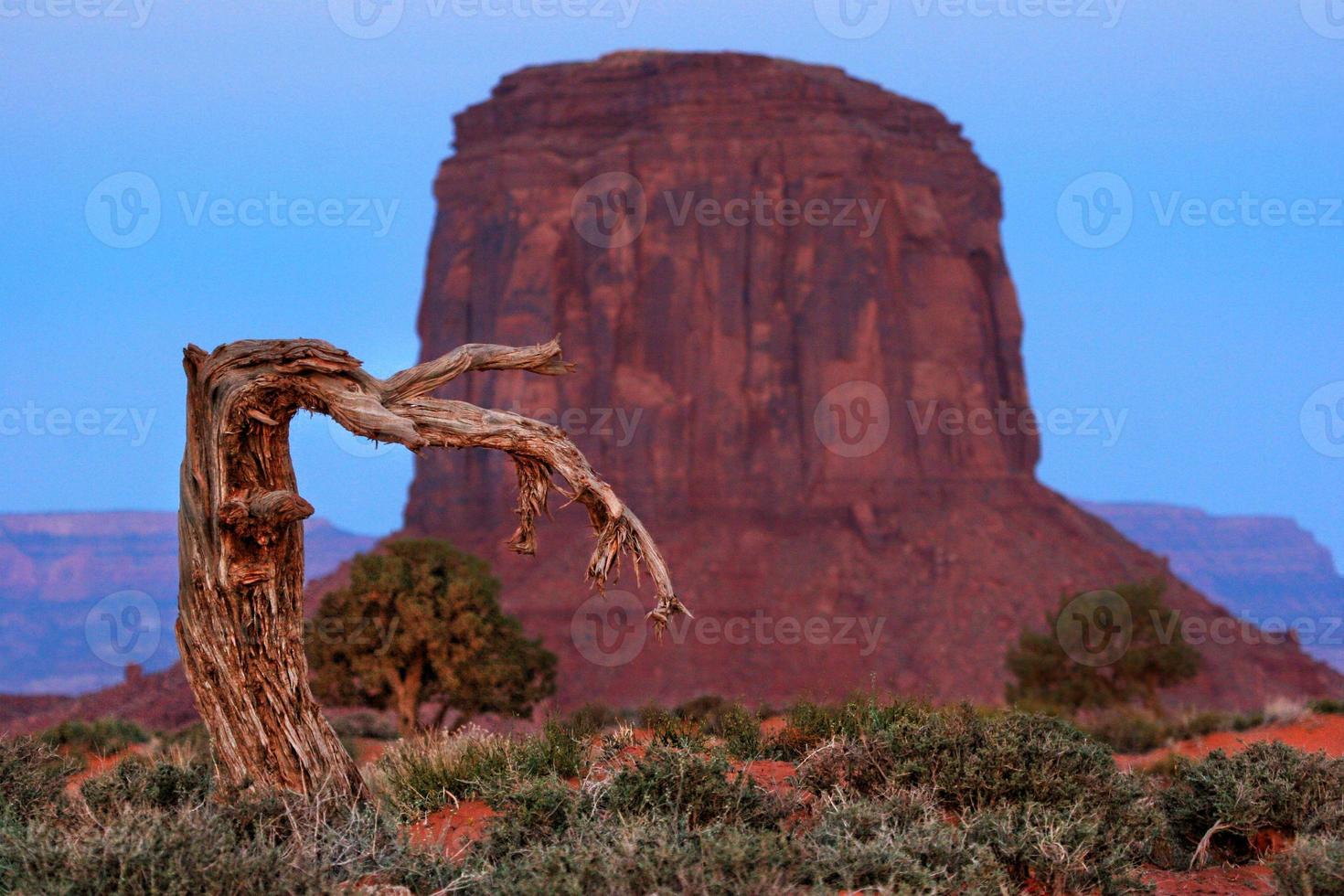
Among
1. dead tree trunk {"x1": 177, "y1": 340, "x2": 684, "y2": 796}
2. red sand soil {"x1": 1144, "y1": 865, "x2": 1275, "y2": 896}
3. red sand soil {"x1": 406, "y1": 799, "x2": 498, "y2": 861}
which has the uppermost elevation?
dead tree trunk {"x1": 177, "y1": 340, "x2": 684, "y2": 796}

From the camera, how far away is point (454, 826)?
36.7ft

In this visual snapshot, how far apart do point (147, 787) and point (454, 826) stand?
2755 millimetres

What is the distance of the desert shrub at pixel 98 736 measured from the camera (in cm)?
2314

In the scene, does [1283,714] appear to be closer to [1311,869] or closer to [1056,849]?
[1311,869]

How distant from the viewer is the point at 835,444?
65.1m

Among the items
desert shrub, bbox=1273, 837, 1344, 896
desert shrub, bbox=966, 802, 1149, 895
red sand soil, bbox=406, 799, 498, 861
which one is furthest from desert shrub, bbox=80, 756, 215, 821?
desert shrub, bbox=1273, 837, 1344, 896

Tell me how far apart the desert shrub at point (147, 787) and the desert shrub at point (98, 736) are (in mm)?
10532

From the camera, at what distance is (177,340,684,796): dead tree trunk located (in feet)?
34.8

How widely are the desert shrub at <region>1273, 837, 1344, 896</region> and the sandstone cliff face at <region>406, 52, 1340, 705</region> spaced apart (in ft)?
166

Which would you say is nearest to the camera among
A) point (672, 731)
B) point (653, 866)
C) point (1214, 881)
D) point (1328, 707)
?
point (653, 866)

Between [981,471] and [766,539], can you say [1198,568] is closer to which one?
[981,471]

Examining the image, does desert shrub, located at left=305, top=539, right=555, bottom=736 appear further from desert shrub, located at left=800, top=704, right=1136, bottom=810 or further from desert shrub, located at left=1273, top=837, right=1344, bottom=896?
desert shrub, located at left=1273, top=837, right=1344, bottom=896

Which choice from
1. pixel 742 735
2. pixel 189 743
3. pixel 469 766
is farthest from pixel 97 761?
pixel 742 735

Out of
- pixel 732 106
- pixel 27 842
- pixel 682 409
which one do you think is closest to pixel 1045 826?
pixel 27 842
